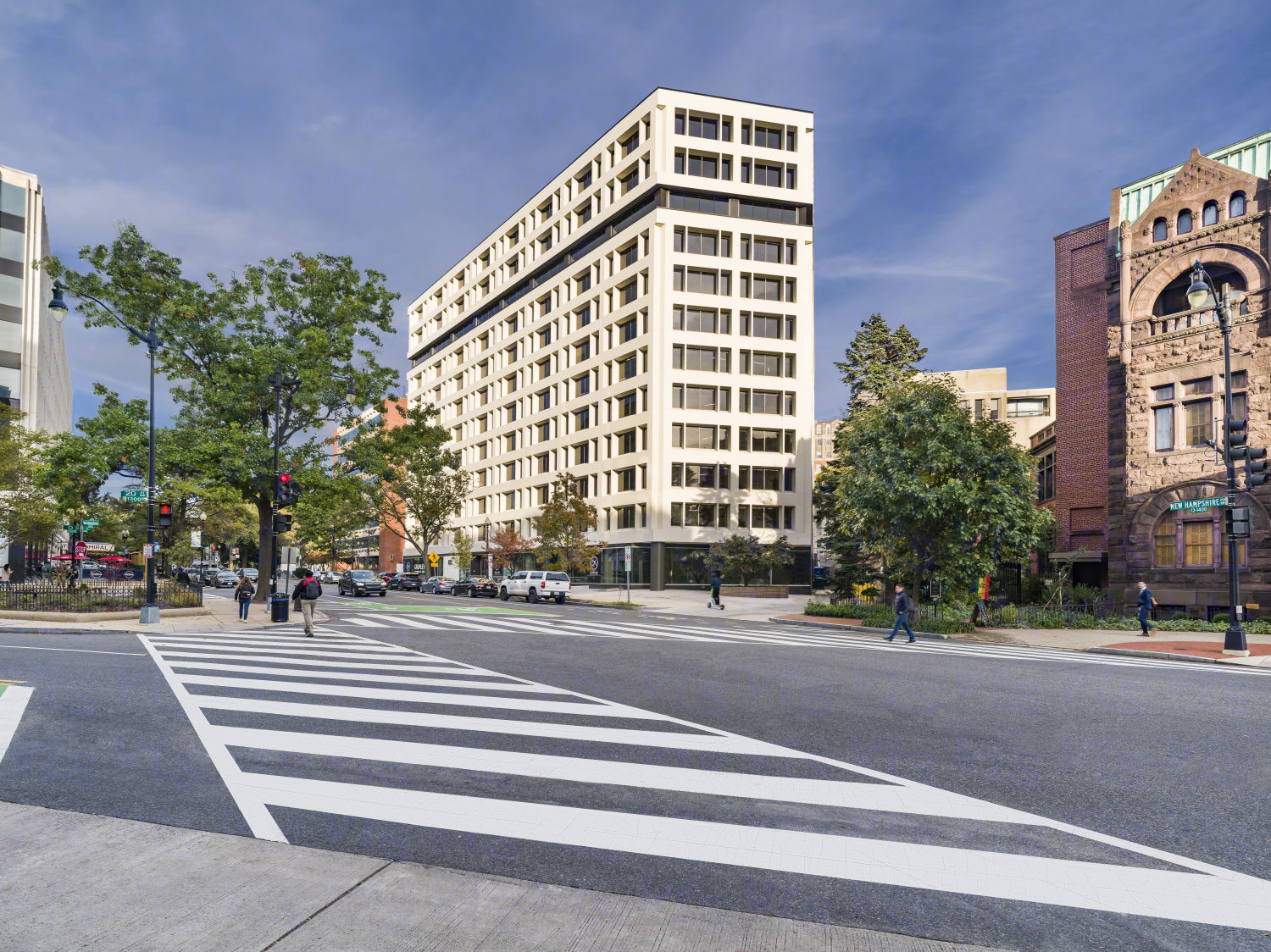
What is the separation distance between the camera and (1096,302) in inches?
1347

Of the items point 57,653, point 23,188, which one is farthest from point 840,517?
point 23,188

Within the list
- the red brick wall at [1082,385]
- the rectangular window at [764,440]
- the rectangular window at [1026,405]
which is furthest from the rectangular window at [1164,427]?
the rectangular window at [1026,405]

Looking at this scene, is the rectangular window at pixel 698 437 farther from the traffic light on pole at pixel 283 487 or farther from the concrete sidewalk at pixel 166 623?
the traffic light on pole at pixel 283 487

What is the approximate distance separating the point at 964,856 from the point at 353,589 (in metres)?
46.1

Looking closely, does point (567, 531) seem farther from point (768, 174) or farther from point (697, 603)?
point (768, 174)

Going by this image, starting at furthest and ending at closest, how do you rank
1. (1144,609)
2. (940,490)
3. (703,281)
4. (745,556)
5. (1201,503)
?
1. (703,281)
2. (745,556)
3. (940,490)
4. (1144,609)
5. (1201,503)

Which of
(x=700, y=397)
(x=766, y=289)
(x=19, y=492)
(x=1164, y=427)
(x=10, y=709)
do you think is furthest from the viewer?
(x=766, y=289)

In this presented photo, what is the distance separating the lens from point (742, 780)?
684 cm

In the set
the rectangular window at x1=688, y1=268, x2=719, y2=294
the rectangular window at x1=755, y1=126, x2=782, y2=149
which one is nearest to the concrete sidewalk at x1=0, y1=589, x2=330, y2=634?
the rectangular window at x1=688, y1=268, x2=719, y2=294

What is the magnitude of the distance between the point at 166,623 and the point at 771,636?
58.5ft

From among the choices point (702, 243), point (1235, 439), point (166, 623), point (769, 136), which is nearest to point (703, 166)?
point (702, 243)

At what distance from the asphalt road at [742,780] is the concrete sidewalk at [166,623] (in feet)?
26.0

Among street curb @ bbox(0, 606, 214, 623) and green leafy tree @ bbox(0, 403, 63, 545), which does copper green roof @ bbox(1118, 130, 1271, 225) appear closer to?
street curb @ bbox(0, 606, 214, 623)

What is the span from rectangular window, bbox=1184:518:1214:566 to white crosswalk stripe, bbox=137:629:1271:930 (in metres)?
26.2
